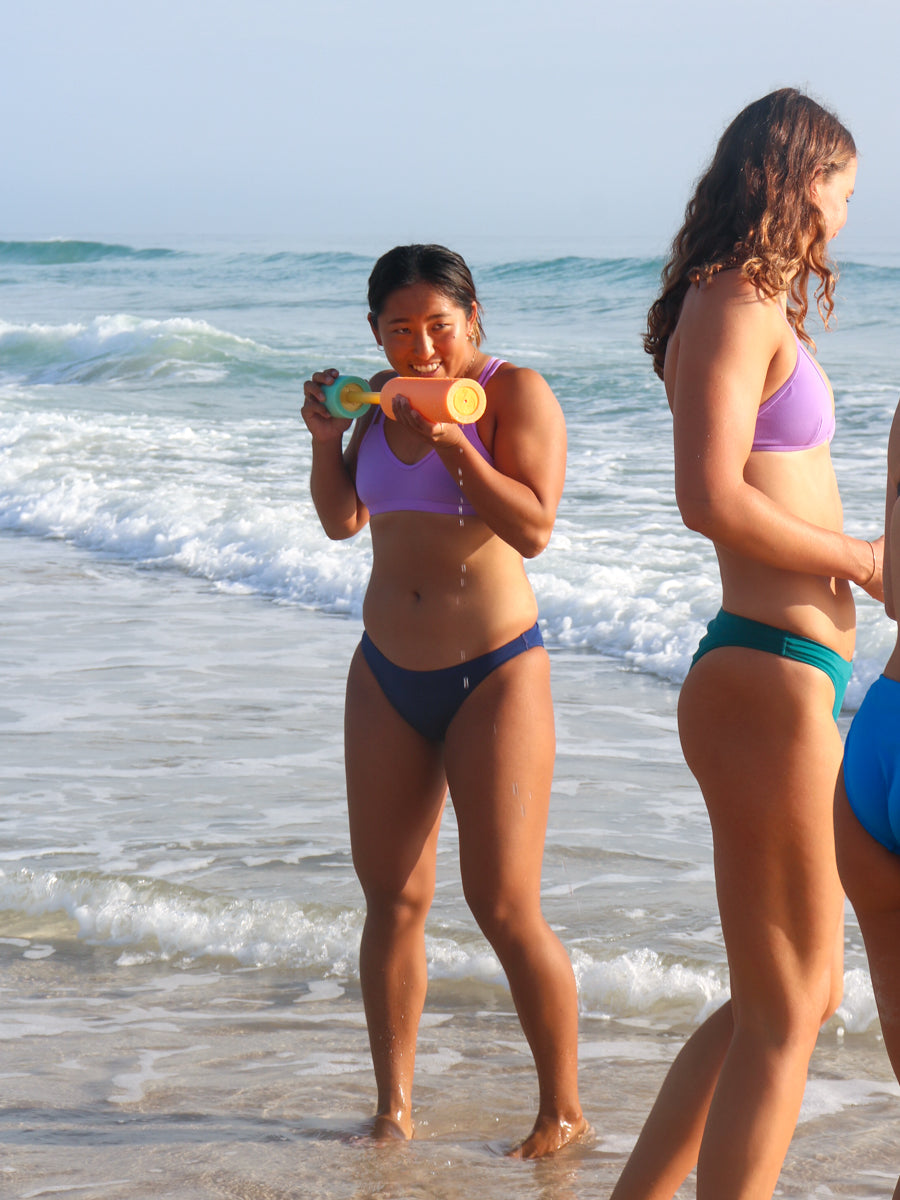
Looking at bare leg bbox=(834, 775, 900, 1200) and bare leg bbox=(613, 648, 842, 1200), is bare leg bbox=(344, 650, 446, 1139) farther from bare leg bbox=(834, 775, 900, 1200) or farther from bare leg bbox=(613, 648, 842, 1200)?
bare leg bbox=(834, 775, 900, 1200)

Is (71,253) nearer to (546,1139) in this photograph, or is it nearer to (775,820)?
(546,1139)

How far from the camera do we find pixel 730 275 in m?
2.10

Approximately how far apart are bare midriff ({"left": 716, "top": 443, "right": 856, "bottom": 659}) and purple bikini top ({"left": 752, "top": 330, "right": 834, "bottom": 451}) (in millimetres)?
19

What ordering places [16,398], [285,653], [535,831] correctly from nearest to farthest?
[535,831]
[285,653]
[16,398]

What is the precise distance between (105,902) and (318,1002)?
86 centimetres

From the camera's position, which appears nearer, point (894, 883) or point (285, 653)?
point (894, 883)

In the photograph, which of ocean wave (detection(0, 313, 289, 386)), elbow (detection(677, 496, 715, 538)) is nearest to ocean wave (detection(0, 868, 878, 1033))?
elbow (detection(677, 496, 715, 538))

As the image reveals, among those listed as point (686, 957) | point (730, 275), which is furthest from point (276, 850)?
point (730, 275)

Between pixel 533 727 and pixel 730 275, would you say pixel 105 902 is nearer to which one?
pixel 533 727

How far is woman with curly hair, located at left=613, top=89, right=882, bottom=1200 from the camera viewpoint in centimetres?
206

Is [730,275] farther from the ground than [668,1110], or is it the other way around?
[730,275]

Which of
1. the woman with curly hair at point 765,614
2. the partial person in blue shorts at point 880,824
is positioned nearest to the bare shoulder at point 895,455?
the partial person in blue shorts at point 880,824

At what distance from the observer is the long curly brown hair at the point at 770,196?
2.11 m

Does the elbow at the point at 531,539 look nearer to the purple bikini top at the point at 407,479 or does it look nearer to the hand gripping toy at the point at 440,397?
the purple bikini top at the point at 407,479
